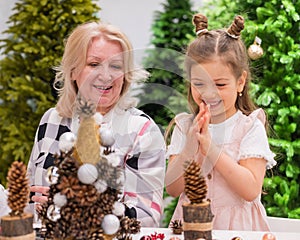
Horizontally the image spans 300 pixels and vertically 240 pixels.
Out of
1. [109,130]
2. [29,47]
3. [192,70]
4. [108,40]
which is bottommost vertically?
[109,130]

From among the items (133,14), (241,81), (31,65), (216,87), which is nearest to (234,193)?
(241,81)

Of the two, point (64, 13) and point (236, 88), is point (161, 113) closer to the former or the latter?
point (236, 88)

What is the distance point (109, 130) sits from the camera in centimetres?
112

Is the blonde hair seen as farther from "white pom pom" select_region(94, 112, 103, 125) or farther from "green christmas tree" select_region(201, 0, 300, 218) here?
"green christmas tree" select_region(201, 0, 300, 218)

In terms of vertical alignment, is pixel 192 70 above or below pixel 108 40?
below

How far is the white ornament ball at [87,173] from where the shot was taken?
106 cm

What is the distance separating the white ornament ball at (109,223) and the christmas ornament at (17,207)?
136 millimetres

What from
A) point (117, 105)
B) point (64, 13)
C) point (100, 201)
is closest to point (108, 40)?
point (117, 105)

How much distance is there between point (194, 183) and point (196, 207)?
0.05 meters

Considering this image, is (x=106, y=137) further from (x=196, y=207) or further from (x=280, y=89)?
(x=280, y=89)

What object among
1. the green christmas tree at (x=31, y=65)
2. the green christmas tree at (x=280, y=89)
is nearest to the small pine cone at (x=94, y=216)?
the green christmas tree at (x=280, y=89)

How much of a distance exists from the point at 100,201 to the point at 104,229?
5cm

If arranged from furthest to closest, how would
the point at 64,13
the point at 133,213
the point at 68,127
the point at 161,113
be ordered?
the point at 64,13
the point at 68,127
the point at 133,213
the point at 161,113

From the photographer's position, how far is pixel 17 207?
1058mm
